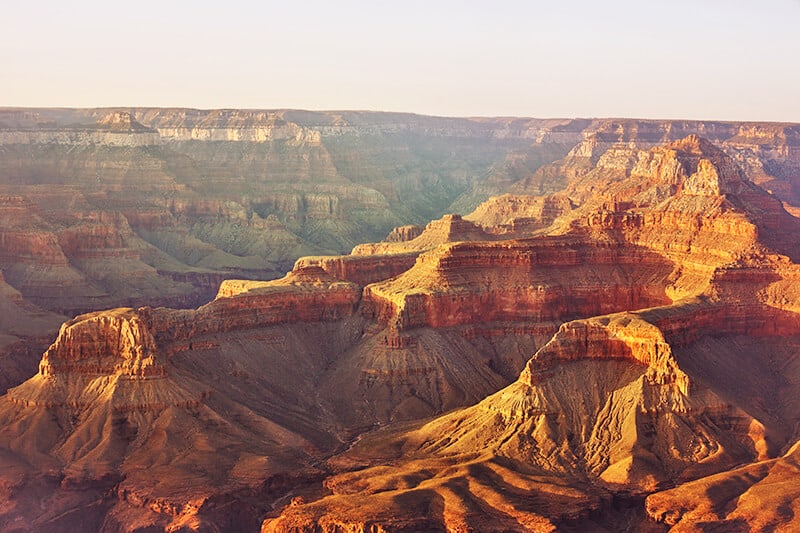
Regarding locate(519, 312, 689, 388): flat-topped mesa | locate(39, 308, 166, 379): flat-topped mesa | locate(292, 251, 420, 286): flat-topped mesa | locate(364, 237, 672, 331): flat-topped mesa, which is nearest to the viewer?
locate(519, 312, 689, 388): flat-topped mesa

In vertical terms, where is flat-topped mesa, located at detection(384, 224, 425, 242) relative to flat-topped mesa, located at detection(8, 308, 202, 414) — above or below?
below

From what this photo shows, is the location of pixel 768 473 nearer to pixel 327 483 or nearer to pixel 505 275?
pixel 327 483

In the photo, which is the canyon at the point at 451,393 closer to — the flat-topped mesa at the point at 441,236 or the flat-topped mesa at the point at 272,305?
the flat-topped mesa at the point at 272,305

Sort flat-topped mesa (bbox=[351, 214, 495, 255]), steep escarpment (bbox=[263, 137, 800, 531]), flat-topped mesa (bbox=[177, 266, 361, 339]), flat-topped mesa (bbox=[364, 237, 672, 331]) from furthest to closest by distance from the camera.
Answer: flat-topped mesa (bbox=[351, 214, 495, 255])
flat-topped mesa (bbox=[364, 237, 672, 331])
flat-topped mesa (bbox=[177, 266, 361, 339])
steep escarpment (bbox=[263, 137, 800, 531])

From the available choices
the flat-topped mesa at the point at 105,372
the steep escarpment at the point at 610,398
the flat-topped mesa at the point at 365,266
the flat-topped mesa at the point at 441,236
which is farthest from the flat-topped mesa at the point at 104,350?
the flat-topped mesa at the point at 441,236

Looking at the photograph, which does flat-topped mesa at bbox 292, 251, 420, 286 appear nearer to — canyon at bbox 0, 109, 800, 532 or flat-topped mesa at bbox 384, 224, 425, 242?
canyon at bbox 0, 109, 800, 532

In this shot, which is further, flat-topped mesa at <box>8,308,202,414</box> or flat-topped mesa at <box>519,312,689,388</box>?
flat-topped mesa at <box>8,308,202,414</box>

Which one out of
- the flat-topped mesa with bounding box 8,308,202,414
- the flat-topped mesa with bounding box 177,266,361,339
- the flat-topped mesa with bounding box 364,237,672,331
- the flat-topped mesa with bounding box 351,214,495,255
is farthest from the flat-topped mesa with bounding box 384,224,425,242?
the flat-topped mesa with bounding box 8,308,202,414

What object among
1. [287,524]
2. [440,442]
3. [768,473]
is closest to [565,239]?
[440,442]

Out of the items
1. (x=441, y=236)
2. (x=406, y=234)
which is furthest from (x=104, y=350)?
(x=406, y=234)
